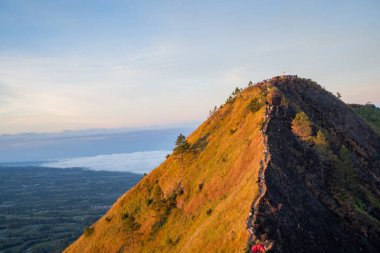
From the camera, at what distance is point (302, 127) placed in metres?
51.5

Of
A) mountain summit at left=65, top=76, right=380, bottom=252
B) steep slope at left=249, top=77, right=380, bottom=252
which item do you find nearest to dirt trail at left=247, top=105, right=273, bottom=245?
mountain summit at left=65, top=76, right=380, bottom=252

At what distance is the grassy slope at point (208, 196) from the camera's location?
3819 centimetres

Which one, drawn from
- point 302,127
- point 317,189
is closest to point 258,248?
point 317,189

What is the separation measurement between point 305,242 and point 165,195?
3078 centimetres

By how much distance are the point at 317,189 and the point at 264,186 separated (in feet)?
28.5

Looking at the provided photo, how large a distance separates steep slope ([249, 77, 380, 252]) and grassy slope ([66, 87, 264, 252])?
240 centimetres

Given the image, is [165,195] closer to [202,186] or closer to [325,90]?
[202,186]

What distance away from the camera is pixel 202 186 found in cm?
5312

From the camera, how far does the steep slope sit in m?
33.2

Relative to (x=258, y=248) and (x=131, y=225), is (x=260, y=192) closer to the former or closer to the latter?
(x=258, y=248)

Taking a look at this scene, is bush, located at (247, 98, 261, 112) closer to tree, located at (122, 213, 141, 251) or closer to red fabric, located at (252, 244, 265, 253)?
tree, located at (122, 213, 141, 251)

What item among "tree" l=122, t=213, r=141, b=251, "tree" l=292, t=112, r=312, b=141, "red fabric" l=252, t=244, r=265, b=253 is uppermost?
"tree" l=292, t=112, r=312, b=141

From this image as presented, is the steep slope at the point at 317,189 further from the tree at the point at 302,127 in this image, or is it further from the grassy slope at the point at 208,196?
the grassy slope at the point at 208,196

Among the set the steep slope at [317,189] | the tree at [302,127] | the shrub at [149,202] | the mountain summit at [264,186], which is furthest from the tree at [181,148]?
the tree at [302,127]
